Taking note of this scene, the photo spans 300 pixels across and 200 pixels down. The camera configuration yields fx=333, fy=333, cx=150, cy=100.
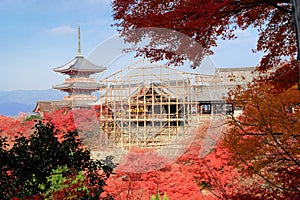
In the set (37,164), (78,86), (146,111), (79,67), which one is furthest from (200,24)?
(79,67)

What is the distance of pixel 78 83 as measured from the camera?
2845cm

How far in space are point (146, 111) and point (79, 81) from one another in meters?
12.2

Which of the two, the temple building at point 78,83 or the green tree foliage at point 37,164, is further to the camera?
the temple building at point 78,83

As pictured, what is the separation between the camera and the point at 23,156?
152 inches

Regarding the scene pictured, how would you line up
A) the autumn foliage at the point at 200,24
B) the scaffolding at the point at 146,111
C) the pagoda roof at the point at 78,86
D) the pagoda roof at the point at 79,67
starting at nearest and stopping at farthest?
1. the autumn foliage at the point at 200,24
2. the scaffolding at the point at 146,111
3. the pagoda roof at the point at 78,86
4. the pagoda roof at the point at 79,67

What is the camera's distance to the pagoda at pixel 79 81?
27844 mm

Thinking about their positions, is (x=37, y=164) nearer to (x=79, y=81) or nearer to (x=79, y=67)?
(x=79, y=81)

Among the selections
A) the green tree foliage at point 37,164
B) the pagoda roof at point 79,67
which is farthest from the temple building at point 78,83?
the green tree foliage at point 37,164

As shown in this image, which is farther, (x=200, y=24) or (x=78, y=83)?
(x=78, y=83)

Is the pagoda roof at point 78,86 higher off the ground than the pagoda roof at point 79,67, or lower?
lower

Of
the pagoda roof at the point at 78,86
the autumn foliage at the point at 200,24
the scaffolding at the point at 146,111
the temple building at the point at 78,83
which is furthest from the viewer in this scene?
the pagoda roof at the point at 78,86

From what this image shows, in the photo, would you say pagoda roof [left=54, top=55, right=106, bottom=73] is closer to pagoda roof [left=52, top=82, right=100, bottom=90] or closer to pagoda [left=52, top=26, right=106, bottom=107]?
pagoda [left=52, top=26, right=106, bottom=107]

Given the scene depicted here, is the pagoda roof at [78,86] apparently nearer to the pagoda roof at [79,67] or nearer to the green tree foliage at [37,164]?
the pagoda roof at [79,67]

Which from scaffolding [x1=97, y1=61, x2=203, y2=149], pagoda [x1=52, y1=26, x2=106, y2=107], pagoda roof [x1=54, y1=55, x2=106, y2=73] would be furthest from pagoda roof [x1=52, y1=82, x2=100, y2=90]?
scaffolding [x1=97, y1=61, x2=203, y2=149]
